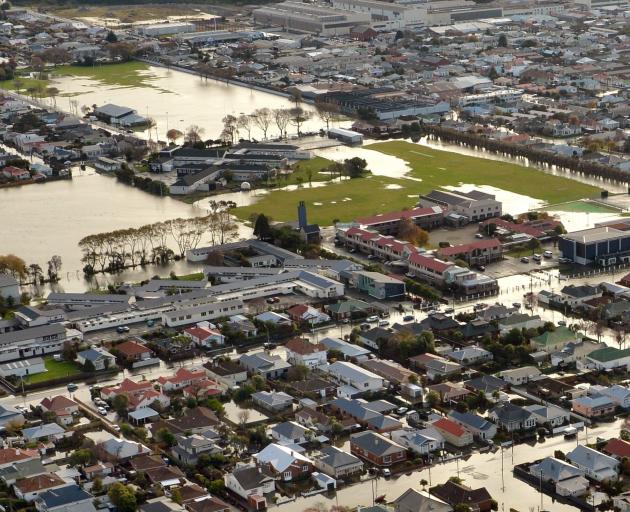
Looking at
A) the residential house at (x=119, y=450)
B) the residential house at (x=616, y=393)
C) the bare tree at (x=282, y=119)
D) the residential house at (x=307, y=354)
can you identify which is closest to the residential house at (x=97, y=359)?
the residential house at (x=307, y=354)

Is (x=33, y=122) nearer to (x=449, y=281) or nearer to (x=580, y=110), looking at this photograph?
(x=580, y=110)

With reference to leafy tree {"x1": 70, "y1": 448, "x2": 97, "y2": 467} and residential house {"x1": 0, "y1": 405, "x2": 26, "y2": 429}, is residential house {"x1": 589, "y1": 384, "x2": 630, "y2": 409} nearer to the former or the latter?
leafy tree {"x1": 70, "y1": 448, "x2": 97, "y2": 467}

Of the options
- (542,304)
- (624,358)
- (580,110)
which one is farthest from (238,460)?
(580,110)

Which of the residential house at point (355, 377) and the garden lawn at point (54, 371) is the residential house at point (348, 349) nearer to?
the residential house at point (355, 377)

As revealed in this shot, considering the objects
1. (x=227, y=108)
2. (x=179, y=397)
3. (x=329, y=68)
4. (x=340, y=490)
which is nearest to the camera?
(x=340, y=490)

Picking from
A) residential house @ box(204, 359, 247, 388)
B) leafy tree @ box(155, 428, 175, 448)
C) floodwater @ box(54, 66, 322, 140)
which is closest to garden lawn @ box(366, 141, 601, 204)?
floodwater @ box(54, 66, 322, 140)

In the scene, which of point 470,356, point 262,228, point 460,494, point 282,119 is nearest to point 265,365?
point 470,356
